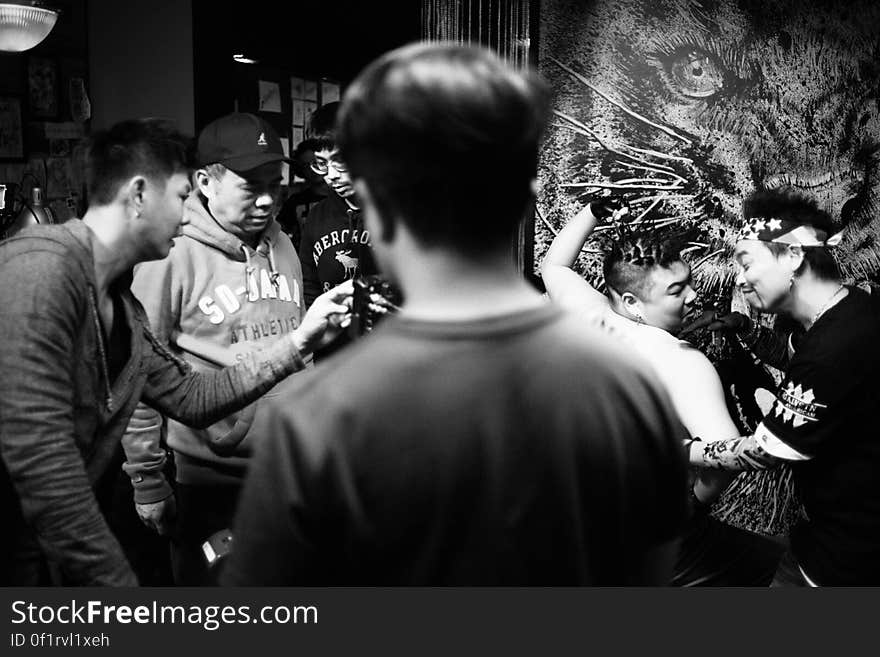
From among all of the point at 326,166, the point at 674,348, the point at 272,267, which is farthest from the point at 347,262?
the point at 674,348

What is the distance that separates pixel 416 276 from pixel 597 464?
0.27m

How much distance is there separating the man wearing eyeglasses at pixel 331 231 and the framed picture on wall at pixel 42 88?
2.21 m

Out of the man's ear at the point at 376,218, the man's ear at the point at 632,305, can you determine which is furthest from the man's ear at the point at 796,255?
the man's ear at the point at 376,218

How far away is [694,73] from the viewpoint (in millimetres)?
3930

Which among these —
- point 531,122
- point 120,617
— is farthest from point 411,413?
point 120,617

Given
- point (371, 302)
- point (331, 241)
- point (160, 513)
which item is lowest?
point (160, 513)

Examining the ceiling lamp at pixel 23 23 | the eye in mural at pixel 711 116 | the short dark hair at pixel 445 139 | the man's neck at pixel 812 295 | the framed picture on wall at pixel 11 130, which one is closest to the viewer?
the short dark hair at pixel 445 139

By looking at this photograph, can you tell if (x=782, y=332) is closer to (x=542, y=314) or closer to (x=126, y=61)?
(x=542, y=314)

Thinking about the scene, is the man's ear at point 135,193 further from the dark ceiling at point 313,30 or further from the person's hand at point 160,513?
the dark ceiling at point 313,30

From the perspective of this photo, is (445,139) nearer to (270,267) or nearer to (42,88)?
(270,267)

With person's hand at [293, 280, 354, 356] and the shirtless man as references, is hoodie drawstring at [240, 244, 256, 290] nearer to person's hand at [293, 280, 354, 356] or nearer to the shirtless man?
person's hand at [293, 280, 354, 356]

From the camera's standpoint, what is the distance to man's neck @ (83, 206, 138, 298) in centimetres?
189

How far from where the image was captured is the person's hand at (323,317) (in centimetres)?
218

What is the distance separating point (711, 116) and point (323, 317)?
7.89 feet
